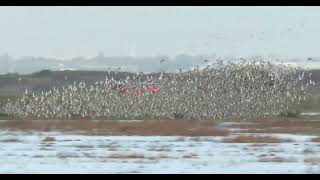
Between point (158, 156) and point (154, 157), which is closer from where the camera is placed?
point (154, 157)

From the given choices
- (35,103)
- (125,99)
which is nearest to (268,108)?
(125,99)

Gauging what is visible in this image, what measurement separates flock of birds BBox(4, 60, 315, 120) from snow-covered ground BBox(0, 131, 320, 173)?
Answer: 30.0m

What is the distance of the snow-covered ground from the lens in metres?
16.8

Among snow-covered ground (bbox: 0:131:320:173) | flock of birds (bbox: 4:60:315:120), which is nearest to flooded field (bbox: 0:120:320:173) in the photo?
snow-covered ground (bbox: 0:131:320:173)

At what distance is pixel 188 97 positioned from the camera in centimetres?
5997

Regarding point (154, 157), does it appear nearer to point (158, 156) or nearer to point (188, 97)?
point (158, 156)

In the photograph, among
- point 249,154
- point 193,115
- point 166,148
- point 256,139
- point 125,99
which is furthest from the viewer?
point 125,99

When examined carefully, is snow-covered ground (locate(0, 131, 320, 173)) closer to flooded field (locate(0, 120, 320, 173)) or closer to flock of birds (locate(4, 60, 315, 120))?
flooded field (locate(0, 120, 320, 173))

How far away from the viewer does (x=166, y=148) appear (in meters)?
22.5

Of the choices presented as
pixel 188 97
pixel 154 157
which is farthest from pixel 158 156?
pixel 188 97

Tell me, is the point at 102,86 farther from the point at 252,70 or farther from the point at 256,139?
the point at 256,139

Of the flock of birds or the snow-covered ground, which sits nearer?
the snow-covered ground

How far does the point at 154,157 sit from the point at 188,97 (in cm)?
4065

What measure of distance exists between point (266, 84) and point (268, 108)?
123 inches
